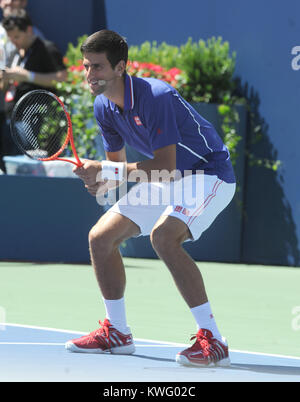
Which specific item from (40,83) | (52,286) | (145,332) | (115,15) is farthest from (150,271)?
(115,15)

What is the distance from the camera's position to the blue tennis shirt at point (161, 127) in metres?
4.96

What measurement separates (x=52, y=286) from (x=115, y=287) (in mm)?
2549

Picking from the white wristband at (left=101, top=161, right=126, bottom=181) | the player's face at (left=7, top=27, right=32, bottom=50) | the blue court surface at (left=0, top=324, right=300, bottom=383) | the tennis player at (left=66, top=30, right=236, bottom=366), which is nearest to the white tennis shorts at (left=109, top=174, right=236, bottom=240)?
Answer: the tennis player at (left=66, top=30, right=236, bottom=366)

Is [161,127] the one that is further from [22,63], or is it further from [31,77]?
[22,63]

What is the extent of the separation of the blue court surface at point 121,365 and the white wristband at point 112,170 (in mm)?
897

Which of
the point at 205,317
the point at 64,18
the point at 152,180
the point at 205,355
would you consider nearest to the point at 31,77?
the point at 64,18

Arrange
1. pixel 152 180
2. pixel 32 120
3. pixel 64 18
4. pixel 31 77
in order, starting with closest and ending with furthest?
pixel 152 180, pixel 32 120, pixel 31 77, pixel 64 18

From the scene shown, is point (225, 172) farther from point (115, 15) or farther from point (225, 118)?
point (115, 15)

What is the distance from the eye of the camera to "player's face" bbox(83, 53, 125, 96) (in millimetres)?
5008

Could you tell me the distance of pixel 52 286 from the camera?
25.4 ft

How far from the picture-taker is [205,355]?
493 centimetres

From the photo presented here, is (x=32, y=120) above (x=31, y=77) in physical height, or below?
below

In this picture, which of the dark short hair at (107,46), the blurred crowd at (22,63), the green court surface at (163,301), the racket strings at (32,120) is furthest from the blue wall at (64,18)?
the dark short hair at (107,46)

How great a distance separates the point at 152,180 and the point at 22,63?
4.93 metres
